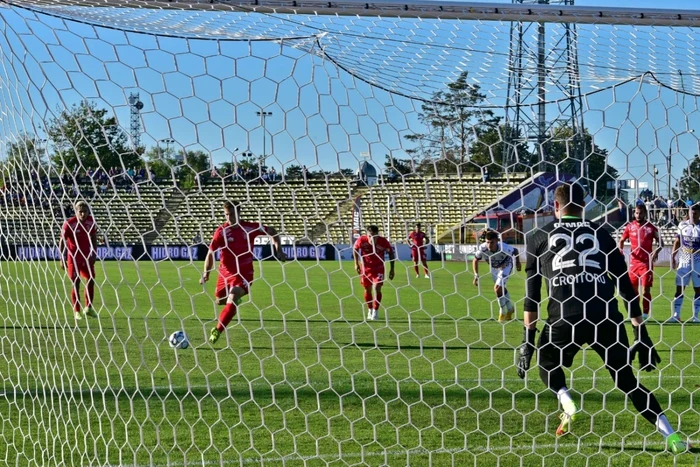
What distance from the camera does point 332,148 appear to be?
426 centimetres

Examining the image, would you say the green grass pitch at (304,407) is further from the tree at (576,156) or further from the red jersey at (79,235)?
the tree at (576,156)

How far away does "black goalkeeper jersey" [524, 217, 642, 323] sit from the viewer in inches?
191

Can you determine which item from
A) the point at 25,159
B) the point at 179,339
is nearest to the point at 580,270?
the point at 25,159

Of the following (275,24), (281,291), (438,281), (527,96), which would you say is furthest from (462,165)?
(438,281)

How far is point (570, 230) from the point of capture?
489 cm

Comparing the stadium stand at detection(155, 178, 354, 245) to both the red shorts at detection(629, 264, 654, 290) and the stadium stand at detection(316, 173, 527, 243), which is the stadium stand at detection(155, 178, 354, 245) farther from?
the red shorts at detection(629, 264, 654, 290)

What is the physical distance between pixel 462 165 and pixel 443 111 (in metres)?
0.32

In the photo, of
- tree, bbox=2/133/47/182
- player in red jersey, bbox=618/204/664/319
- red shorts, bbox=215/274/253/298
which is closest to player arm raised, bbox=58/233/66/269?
tree, bbox=2/133/47/182

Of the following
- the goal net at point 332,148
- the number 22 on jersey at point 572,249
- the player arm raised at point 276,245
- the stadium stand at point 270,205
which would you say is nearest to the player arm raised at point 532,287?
the number 22 on jersey at point 572,249

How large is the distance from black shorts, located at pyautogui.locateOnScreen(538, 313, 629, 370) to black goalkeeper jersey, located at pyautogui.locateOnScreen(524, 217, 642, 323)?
1.8 inches

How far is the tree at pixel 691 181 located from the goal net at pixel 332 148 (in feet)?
0.06

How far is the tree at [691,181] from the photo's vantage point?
471 centimetres

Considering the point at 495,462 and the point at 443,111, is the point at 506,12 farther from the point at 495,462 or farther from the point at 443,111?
the point at 495,462

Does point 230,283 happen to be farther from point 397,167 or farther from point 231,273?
point 397,167
